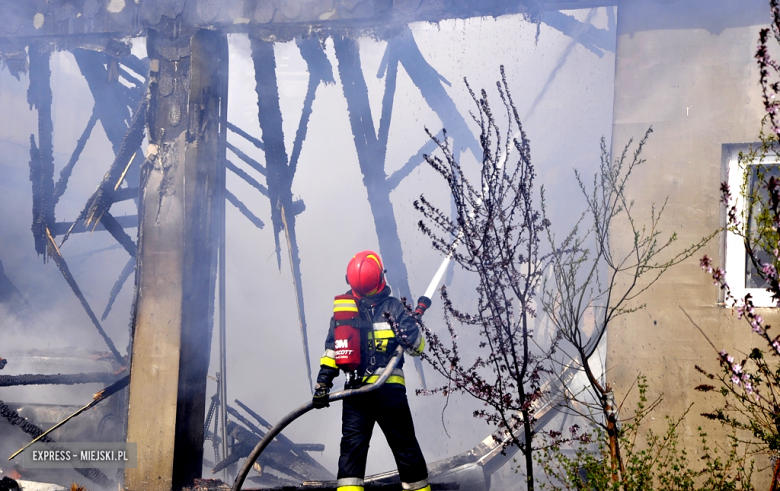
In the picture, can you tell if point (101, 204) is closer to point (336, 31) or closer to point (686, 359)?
point (336, 31)

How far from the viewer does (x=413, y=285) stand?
1120 centimetres

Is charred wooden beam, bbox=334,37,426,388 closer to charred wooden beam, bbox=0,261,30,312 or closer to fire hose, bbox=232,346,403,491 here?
fire hose, bbox=232,346,403,491

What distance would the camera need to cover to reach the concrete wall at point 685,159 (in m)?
4.01

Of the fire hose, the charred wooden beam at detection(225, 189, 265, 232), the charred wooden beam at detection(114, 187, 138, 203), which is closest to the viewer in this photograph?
the fire hose

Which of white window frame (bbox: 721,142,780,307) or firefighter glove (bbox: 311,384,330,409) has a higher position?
white window frame (bbox: 721,142,780,307)

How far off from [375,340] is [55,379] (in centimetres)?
353

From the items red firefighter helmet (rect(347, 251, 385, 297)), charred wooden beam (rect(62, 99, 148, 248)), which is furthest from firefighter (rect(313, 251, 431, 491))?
charred wooden beam (rect(62, 99, 148, 248))

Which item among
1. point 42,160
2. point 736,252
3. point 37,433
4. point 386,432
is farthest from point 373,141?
point 37,433

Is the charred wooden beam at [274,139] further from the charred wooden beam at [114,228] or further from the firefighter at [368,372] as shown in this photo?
the firefighter at [368,372]

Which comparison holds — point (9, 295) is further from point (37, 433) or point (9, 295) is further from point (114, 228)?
point (37, 433)

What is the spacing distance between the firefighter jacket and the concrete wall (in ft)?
5.96

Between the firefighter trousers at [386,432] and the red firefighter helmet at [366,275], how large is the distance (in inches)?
28.0

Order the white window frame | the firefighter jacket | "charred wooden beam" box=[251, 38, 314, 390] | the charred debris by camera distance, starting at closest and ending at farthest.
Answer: the firefighter jacket
the white window frame
the charred debris
"charred wooden beam" box=[251, 38, 314, 390]

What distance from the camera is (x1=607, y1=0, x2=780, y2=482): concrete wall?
4012 mm
